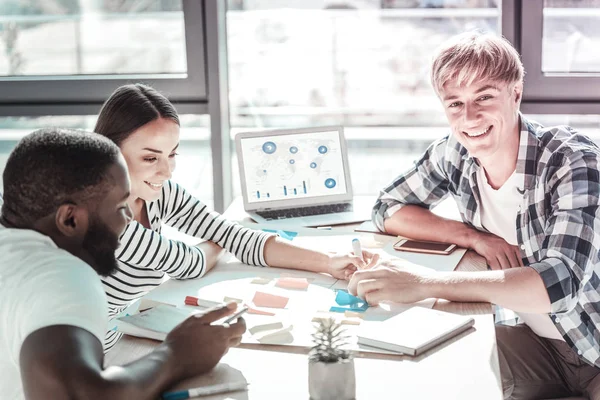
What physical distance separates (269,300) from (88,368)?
2.41 feet

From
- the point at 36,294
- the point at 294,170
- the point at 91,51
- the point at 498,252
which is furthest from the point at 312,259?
the point at 91,51

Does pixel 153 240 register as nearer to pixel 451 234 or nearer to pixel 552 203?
pixel 451 234

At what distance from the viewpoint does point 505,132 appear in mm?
2076

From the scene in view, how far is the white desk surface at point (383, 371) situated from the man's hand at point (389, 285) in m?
0.18

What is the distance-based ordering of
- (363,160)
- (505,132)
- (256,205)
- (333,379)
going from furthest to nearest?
(363,160), (256,205), (505,132), (333,379)

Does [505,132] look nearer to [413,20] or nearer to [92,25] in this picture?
[413,20]

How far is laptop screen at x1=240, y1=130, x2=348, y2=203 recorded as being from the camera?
2680 mm

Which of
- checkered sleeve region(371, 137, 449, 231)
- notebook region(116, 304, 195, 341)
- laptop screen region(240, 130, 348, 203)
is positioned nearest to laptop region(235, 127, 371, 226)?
laptop screen region(240, 130, 348, 203)

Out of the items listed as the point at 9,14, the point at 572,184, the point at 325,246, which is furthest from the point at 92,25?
the point at 572,184

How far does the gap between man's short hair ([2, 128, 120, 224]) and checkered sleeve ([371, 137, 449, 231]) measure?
126cm

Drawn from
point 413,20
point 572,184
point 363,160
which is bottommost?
point 363,160

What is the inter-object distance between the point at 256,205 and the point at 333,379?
58.1 inches

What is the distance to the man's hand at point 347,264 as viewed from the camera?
1.92m

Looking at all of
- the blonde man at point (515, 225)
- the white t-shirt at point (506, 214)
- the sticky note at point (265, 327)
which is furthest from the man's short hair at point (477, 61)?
the sticky note at point (265, 327)
